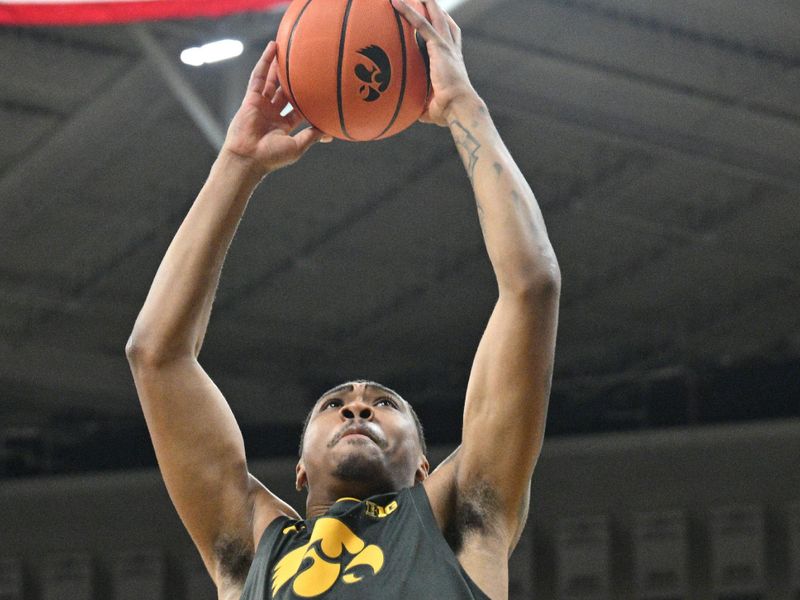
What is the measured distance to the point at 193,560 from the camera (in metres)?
11.9

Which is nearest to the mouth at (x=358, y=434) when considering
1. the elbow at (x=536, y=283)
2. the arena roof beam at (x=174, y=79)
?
the elbow at (x=536, y=283)

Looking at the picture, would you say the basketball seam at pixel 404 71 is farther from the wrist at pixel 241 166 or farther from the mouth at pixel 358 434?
the mouth at pixel 358 434

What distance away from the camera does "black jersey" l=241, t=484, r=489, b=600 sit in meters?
2.65

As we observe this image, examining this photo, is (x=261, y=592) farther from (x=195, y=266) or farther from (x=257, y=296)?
(x=257, y=296)

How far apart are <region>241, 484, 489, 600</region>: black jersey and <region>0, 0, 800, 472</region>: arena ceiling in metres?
5.70

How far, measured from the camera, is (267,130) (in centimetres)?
310

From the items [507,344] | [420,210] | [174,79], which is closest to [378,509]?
[507,344]

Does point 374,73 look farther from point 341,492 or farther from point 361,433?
point 341,492

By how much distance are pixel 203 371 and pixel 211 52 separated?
549cm

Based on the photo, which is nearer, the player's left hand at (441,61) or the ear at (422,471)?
the player's left hand at (441,61)

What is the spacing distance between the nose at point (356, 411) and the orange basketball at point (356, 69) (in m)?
0.64

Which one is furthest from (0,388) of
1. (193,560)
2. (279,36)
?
(279,36)

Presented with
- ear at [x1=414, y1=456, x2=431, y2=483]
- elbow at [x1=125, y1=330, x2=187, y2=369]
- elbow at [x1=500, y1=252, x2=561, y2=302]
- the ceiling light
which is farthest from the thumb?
the ceiling light

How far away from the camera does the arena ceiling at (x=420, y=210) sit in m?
9.09
